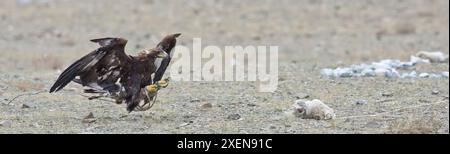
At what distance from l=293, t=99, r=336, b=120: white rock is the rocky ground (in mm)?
66

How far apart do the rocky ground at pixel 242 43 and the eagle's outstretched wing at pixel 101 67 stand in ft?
1.22

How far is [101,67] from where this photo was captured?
877 centimetres

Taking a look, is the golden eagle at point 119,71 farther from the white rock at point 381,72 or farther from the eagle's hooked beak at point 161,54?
the white rock at point 381,72

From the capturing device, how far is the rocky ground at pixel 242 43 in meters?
9.06

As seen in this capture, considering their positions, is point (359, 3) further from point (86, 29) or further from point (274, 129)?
point (274, 129)

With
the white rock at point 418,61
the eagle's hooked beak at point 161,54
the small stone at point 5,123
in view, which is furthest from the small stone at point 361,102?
the white rock at point 418,61

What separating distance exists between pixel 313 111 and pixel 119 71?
1724mm

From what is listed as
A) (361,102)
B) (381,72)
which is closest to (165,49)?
(361,102)

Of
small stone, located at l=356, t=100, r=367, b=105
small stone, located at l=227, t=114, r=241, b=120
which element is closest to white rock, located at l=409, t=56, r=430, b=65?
small stone, located at l=356, t=100, r=367, b=105

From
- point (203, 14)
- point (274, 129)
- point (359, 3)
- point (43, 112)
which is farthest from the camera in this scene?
point (359, 3)

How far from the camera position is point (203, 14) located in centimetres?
2173

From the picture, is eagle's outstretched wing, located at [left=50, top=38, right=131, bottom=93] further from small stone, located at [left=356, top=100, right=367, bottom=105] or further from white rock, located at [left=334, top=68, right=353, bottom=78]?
white rock, located at [left=334, top=68, right=353, bottom=78]
